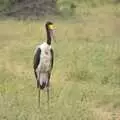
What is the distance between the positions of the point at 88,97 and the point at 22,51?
178 inches

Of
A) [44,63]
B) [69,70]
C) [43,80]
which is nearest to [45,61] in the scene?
[44,63]

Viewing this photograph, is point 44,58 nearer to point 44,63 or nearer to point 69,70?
point 44,63

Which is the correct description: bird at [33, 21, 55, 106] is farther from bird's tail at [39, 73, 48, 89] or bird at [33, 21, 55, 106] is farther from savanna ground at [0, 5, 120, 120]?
savanna ground at [0, 5, 120, 120]

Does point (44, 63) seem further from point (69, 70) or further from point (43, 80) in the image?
point (69, 70)

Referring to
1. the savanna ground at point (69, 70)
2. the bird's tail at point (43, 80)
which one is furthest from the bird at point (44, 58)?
the savanna ground at point (69, 70)

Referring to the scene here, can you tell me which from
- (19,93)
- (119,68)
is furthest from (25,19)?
(19,93)

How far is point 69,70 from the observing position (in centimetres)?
1090

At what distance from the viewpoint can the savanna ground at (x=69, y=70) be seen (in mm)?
7840

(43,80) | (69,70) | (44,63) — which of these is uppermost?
(44,63)

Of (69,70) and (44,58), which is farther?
(69,70)

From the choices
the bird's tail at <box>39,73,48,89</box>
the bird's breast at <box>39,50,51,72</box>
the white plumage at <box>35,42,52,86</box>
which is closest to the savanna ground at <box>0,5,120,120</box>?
the bird's tail at <box>39,73,48,89</box>

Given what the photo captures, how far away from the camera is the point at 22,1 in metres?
18.2

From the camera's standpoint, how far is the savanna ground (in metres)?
7.84

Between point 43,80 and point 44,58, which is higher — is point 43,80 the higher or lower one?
the lower one
